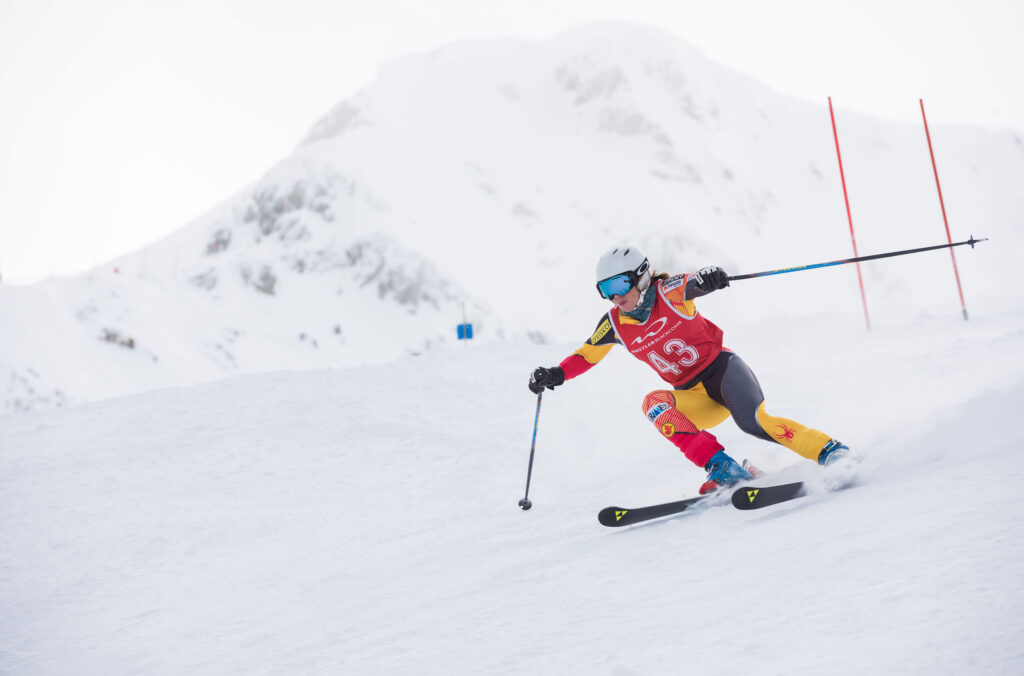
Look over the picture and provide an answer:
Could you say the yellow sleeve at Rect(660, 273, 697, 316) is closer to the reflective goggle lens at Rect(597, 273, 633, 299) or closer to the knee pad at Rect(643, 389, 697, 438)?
the reflective goggle lens at Rect(597, 273, 633, 299)

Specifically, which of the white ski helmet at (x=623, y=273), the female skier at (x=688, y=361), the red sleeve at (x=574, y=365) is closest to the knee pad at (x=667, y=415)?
the female skier at (x=688, y=361)

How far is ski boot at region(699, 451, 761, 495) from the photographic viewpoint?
3.40 meters

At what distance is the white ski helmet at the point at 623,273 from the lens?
141 inches

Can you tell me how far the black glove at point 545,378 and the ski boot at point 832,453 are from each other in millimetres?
1549

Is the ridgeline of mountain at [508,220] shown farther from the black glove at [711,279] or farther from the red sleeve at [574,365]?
the black glove at [711,279]

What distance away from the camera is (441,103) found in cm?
4028

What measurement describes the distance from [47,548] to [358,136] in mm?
33934

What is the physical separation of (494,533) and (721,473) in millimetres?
1321

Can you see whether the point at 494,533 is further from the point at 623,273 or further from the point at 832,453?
the point at 832,453

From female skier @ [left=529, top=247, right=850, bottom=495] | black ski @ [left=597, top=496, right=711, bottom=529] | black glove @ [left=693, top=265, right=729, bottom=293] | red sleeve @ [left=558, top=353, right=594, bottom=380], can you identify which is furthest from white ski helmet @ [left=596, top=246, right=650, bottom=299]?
black ski @ [left=597, top=496, right=711, bottom=529]

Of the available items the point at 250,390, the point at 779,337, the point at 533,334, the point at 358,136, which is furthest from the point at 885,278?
the point at 250,390

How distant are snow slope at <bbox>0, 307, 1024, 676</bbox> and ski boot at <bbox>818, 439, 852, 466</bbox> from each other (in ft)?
0.31

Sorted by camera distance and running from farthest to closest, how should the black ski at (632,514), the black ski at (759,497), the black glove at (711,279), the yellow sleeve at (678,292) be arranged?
the yellow sleeve at (678,292), the black glove at (711,279), the black ski at (632,514), the black ski at (759,497)

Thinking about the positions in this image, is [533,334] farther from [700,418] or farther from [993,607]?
[993,607]
